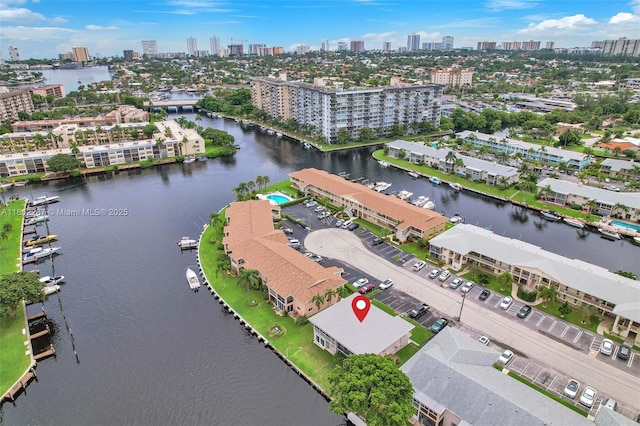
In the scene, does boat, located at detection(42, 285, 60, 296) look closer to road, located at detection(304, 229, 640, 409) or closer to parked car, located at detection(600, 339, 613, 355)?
road, located at detection(304, 229, 640, 409)

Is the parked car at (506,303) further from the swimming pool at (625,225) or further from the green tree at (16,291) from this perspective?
the green tree at (16,291)

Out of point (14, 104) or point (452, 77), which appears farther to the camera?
point (452, 77)

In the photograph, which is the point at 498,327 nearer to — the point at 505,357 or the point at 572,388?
the point at 505,357

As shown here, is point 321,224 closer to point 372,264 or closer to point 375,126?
point 372,264

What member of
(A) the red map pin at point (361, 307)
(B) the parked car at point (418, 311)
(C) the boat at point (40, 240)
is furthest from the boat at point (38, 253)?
(B) the parked car at point (418, 311)

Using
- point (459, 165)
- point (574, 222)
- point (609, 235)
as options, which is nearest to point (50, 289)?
point (459, 165)

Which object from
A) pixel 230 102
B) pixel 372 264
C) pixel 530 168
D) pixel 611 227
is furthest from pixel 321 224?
pixel 230 102
